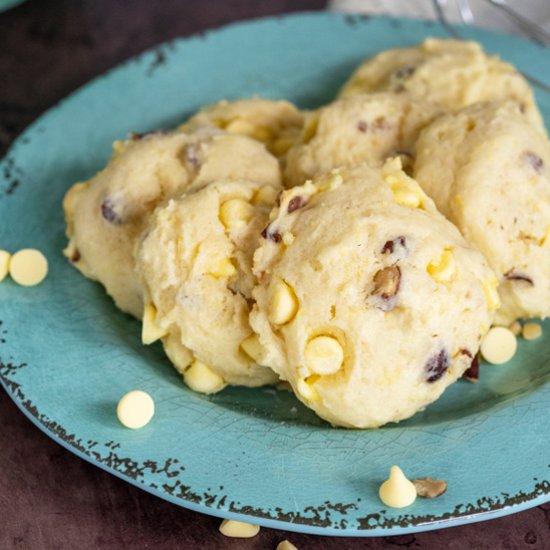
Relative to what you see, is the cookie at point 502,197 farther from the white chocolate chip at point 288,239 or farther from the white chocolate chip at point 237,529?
the white chocolate chip at point 237,529

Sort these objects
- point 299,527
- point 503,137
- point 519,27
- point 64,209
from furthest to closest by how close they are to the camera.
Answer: point 519,27 → point 64,209 → point 503,137 → point 299,527

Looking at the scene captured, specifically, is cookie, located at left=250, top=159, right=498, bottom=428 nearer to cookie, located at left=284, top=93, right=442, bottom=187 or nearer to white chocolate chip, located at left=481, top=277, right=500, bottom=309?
white chocolate chip, located at left=481, top=277, right=500, bottom=309

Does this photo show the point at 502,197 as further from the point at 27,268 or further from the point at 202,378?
the point at 27,268

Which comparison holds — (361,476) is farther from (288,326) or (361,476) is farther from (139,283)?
(139,283)

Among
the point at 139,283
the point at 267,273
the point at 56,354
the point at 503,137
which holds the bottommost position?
the point at 56,354

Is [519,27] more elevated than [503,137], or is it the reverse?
[503,137]

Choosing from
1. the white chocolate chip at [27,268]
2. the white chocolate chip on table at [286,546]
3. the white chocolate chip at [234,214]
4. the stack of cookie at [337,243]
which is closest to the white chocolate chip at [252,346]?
the stack of cookie at [337,243]

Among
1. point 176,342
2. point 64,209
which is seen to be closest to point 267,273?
point 176,342
